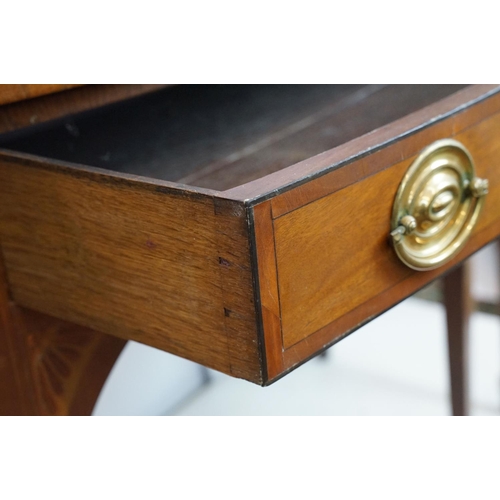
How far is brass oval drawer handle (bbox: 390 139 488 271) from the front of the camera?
0.67 meters

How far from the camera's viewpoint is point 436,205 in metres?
0.69

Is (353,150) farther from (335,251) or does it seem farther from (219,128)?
(219,128)

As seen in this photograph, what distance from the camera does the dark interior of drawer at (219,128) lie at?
0.82 metres

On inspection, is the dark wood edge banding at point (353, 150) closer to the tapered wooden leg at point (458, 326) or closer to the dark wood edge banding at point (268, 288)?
the dark wood edge banding at point (268, 288)

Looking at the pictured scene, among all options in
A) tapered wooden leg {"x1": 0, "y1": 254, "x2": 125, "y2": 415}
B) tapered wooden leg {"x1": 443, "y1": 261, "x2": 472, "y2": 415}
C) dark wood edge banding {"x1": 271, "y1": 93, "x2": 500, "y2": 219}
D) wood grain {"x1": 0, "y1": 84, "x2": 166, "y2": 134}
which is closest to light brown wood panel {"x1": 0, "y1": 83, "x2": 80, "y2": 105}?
wood grain {"x1": 0, "y1": 84, "x2": 166, "y2": 134}

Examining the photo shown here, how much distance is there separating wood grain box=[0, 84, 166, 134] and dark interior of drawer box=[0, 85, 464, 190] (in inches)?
1.7

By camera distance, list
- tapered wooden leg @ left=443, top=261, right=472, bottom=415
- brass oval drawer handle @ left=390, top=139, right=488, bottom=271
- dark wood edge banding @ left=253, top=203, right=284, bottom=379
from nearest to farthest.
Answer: dark wood edge banding @ left=253, top=203, right=284, bottom=379 < brass oval drawer handle @ left=390, top=139, right=488, bottom=271 < tapered wooden leg @ left=443, top=261, right=472, bottom=415

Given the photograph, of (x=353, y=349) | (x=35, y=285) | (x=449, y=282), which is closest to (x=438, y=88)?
(x=449, y=282)

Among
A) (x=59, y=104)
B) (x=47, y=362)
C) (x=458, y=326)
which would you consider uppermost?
(x=59, y=104)

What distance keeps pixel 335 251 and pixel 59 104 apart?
0.93ft

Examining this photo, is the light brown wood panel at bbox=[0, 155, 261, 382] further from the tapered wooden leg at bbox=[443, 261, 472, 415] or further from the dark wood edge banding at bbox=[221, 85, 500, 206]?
the tapered wooden leg at bbox=[443, 261, 472, 415]

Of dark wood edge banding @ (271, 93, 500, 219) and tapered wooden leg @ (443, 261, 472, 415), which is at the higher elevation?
dark wood edge banding @ (271, 93, 500, 219)

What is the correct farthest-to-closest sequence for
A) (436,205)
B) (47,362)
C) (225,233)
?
(47,362), (436,205), (225,233)

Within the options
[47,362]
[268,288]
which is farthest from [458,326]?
[268,288]
